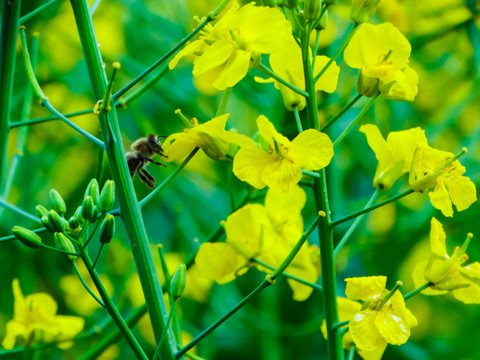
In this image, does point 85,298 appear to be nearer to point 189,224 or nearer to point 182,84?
point 189,224

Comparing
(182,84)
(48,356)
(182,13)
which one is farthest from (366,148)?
(48,356)

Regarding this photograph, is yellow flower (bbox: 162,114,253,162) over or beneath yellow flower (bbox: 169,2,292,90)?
beneath

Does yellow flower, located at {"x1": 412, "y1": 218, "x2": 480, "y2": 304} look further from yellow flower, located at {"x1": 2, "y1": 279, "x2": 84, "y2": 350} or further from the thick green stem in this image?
yellow flower, located at {"x1": 2, "y1": 279, "x2": 84, "y2": 350}

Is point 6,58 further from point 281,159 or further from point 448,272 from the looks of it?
point 448,272

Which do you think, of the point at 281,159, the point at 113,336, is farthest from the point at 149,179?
the point at 281,159

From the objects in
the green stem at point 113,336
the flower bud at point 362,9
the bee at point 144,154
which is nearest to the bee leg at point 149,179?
the bee at point 144,154

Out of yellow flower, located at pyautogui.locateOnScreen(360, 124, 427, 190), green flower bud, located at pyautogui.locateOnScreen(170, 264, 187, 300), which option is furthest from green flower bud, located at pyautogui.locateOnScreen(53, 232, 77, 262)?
yellow flower, located at pyautogui.locateOnScreen(360, 124, 427, 190)
